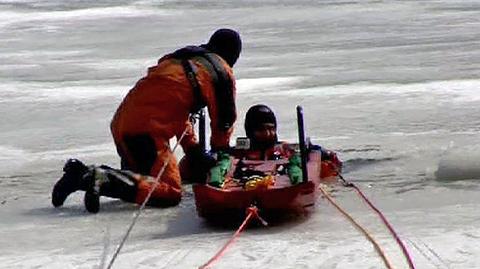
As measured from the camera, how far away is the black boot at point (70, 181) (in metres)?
5.49

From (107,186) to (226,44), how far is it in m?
0.98

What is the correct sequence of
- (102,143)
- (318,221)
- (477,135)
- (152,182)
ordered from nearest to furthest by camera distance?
(318,221) < (152,182) < (477,135) < (102,143)

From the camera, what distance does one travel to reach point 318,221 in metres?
4.99

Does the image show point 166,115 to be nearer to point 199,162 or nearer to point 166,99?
point 166,99

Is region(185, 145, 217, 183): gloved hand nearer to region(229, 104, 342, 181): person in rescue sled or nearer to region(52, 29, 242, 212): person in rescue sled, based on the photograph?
region(52, 29, 242, 212): person in rescue sled

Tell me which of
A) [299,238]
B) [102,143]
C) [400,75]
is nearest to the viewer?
[299,238]

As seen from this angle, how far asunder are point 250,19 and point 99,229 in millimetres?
13211

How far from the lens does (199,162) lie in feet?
20.0

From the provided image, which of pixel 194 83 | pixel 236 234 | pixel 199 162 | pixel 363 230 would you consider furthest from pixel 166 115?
pixel 363 230

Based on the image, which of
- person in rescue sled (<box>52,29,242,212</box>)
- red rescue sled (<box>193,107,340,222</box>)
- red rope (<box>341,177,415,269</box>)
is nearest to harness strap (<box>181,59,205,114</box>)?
person in rescue sled (<box>52,29,242,212</box>)

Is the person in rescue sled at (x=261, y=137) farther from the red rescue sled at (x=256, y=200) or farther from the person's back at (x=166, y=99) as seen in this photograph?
the red rescue sled at (x=256, y=200)

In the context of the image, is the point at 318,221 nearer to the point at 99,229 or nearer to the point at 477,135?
the point at 99,229

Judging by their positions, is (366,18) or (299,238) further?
(366,18)

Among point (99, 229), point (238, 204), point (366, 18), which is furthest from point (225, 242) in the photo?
point (366, 18)
